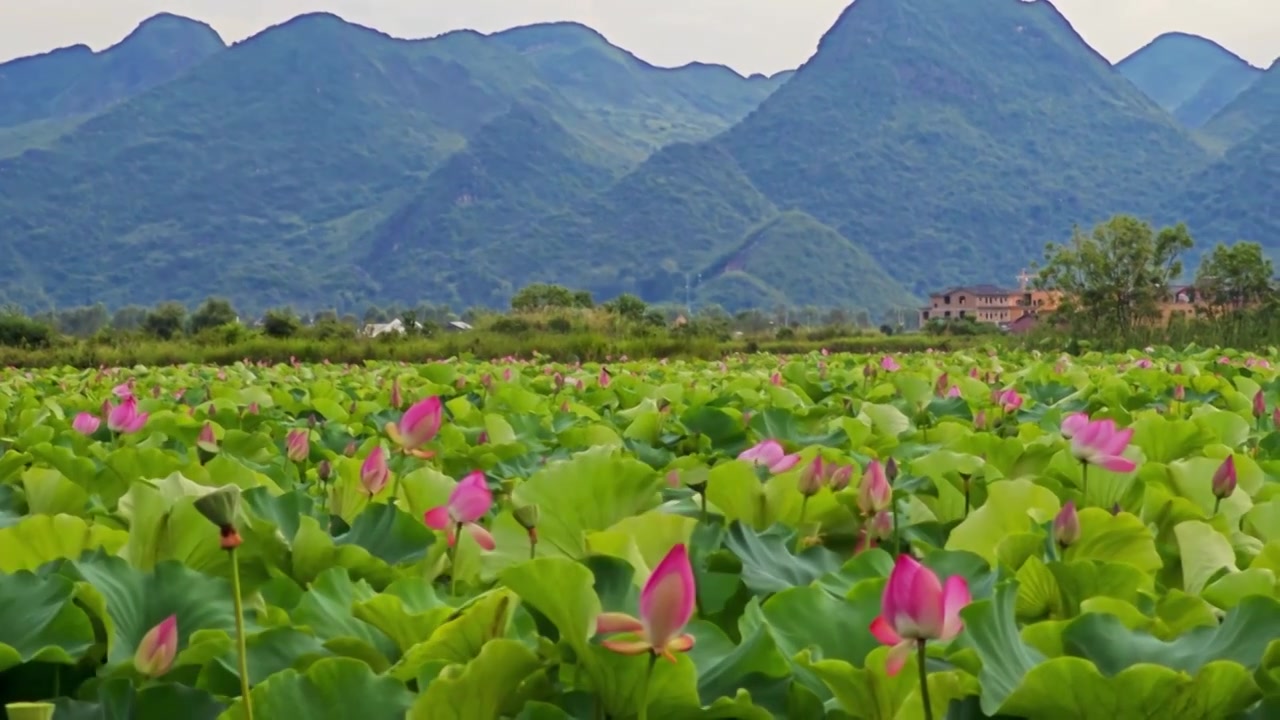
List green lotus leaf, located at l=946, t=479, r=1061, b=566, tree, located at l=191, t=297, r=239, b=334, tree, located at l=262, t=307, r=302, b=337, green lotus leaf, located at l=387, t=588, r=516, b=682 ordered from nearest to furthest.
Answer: green lotus leaf, located at l=387, t=588, r=516, b=682
green lotus leaf, located at l=946, t=479, r=1061, b=566
tree, located at l=262, t=307, r=302, b=337
tree, located at l=191, t=297, r=239, b=334

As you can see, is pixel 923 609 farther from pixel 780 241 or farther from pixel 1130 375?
pixel 780 241

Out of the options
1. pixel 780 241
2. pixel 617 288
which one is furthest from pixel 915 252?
pixel 617 288

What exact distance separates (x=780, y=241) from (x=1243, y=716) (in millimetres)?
152486

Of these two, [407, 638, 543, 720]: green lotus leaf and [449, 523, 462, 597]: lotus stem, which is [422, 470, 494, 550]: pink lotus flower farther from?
[407, 638, 543, 720]: green lotus leaf

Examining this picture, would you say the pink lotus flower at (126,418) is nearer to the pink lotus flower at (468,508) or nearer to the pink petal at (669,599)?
the pink lotus flower at (468,508)

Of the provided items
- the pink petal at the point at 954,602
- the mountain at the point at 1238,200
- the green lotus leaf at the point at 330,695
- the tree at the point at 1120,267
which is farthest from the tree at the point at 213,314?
the mountain at the point at 1238,200

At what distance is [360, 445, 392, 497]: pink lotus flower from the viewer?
1.48m

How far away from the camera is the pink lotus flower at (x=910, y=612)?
0.75 m

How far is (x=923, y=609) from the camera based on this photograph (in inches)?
29.6

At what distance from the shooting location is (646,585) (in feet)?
2.49

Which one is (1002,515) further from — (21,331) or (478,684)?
(21,331)

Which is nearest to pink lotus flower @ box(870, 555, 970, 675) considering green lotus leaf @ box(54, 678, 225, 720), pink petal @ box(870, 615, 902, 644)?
pink petal @ box(870, 615, 902, 644)

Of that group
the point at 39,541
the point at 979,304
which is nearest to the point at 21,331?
the point at 39,541

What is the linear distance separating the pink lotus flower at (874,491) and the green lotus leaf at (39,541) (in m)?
0.82
